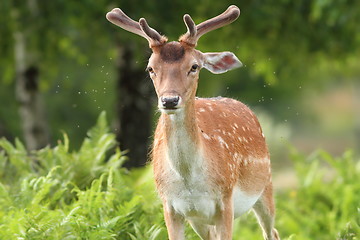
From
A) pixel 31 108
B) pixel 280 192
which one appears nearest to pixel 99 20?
pixel 31 108

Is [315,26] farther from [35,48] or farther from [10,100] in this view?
[10,100]

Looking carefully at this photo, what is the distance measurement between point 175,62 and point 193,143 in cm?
61

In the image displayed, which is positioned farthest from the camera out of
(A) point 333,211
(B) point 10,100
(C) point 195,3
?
(B) point 10,100

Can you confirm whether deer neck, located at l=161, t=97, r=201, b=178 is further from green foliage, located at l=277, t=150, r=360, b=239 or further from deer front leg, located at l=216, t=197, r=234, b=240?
green foliage, located at l=277, t=150, r=360, b=239

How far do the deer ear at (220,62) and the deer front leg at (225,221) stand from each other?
0.96 metres

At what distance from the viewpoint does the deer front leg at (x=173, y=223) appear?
6.11 m

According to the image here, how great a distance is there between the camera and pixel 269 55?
50.2 feet

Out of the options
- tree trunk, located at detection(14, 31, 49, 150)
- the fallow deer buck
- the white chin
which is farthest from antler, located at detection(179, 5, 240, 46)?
tree trunk, located at detection(14, 31, 49, 150)

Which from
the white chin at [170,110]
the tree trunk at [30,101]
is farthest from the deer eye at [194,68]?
the tree trunk at [30,101]

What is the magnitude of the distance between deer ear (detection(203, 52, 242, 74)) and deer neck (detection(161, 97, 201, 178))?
45cm

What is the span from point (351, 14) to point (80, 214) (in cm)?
648

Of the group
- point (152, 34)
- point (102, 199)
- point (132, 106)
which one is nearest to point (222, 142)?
point (152, 34)

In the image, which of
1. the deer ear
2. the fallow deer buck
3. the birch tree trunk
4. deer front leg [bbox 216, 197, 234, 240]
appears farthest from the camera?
the birch tree trunk

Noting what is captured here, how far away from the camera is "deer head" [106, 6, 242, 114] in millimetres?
5438
